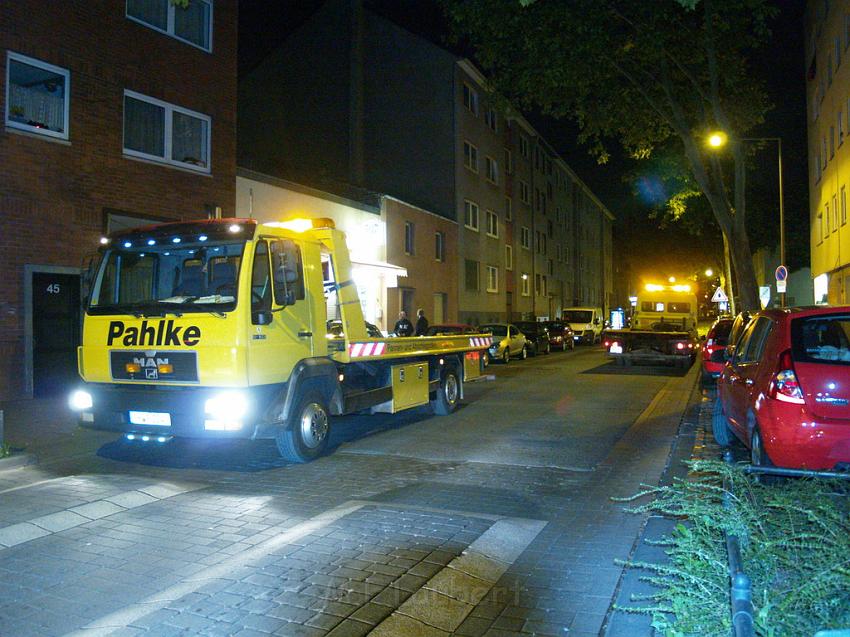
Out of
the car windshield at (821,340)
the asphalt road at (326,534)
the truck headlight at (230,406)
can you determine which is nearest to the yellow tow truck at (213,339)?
the truck headlight at (230,406)

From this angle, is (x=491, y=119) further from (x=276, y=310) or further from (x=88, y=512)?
(x=88, y=512)

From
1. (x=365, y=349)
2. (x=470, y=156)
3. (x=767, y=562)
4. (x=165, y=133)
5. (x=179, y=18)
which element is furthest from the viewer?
(x=470, y=156)

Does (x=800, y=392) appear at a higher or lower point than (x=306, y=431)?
higher

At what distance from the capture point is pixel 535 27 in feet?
50.6

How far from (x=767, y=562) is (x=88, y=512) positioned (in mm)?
5182

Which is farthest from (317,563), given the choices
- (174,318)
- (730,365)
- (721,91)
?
(721,91)

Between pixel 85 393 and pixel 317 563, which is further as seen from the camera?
pixel 85 393

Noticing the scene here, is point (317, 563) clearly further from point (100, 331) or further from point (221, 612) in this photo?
point (100, 331)

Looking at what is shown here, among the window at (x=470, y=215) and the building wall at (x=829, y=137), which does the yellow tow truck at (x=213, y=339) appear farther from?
the window at (x=470, y=215)

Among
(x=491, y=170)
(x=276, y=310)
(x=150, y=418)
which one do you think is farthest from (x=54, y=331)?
(x=491, y=170)

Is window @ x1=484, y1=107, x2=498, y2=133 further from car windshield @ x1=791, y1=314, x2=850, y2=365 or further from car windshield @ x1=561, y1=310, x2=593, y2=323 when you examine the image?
car windshield @ x1=791, y1=314, x2=850, y2=365

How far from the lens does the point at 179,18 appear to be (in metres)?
16.0

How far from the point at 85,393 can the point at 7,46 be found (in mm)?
7839

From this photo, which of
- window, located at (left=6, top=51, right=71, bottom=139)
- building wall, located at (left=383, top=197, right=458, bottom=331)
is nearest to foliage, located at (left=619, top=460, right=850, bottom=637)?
window, located at (left=6, top=51, right=71, bottom=139)
